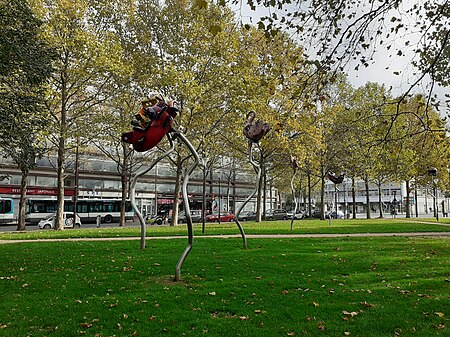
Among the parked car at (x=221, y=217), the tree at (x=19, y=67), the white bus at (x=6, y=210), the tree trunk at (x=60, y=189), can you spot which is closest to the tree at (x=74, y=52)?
the tree trunk at (x=60, y=189)

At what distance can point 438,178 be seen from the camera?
40.3m

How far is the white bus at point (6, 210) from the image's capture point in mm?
37969

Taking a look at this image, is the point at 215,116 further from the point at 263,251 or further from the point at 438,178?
the point at 438,178

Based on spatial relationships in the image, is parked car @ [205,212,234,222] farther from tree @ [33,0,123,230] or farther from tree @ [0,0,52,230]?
tree @ [0,0,52,230]

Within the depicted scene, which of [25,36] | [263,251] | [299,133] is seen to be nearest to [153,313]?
[263,251]

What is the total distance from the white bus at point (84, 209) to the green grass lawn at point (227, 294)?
99.4 feet

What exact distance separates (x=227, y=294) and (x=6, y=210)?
38427 millimetres

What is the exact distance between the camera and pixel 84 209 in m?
41.8

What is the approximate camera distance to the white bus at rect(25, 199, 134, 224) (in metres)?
39.2

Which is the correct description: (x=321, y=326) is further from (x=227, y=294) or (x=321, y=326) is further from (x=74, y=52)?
(x=74, y=52)

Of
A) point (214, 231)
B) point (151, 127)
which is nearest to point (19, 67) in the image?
point (151, 127)

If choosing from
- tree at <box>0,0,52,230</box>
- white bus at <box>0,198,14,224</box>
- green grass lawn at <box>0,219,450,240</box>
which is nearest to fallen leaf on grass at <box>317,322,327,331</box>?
tree at <box>0,0,52,230</box>

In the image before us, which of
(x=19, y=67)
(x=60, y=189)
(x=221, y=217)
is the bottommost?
(x=221, y=217)

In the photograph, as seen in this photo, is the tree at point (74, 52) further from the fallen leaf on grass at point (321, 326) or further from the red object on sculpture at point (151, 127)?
the fallen leaf on grass at point (321, 326)
